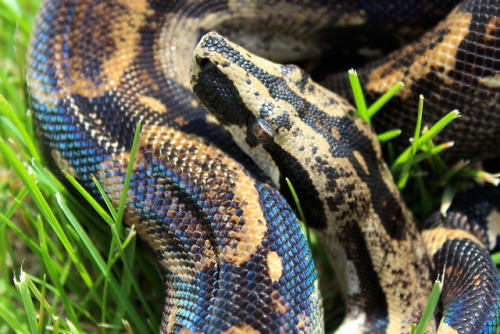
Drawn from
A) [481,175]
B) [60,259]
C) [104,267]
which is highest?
[481,175]

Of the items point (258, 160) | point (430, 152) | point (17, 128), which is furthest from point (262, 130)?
point (17, 128)

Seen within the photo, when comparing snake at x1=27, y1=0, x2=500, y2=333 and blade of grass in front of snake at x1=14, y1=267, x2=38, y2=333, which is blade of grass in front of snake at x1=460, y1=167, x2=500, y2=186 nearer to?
snake at x1=27, y1=0, x2=500, y2=333

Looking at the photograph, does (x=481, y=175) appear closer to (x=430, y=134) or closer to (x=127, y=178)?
(x=430, y=134)

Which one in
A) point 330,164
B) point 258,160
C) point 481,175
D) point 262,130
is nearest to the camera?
point 262,130

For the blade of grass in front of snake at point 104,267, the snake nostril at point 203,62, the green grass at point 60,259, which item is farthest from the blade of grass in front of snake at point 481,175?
the blade of grass in front of snake at point 104,267

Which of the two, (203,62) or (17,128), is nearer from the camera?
(203,62)

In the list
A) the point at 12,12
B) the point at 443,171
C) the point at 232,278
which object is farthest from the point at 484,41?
the point at 12,12

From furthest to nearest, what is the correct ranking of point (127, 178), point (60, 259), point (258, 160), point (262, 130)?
point (60, 259), point (258, 160), point (262, 130), point (127, 178)

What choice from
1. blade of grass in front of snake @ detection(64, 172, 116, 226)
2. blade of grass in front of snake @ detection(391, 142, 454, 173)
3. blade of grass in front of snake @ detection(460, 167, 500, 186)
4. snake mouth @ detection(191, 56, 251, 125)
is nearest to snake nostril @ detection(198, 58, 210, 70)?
snake mouth @ detection(191, 56, 251, 125)
